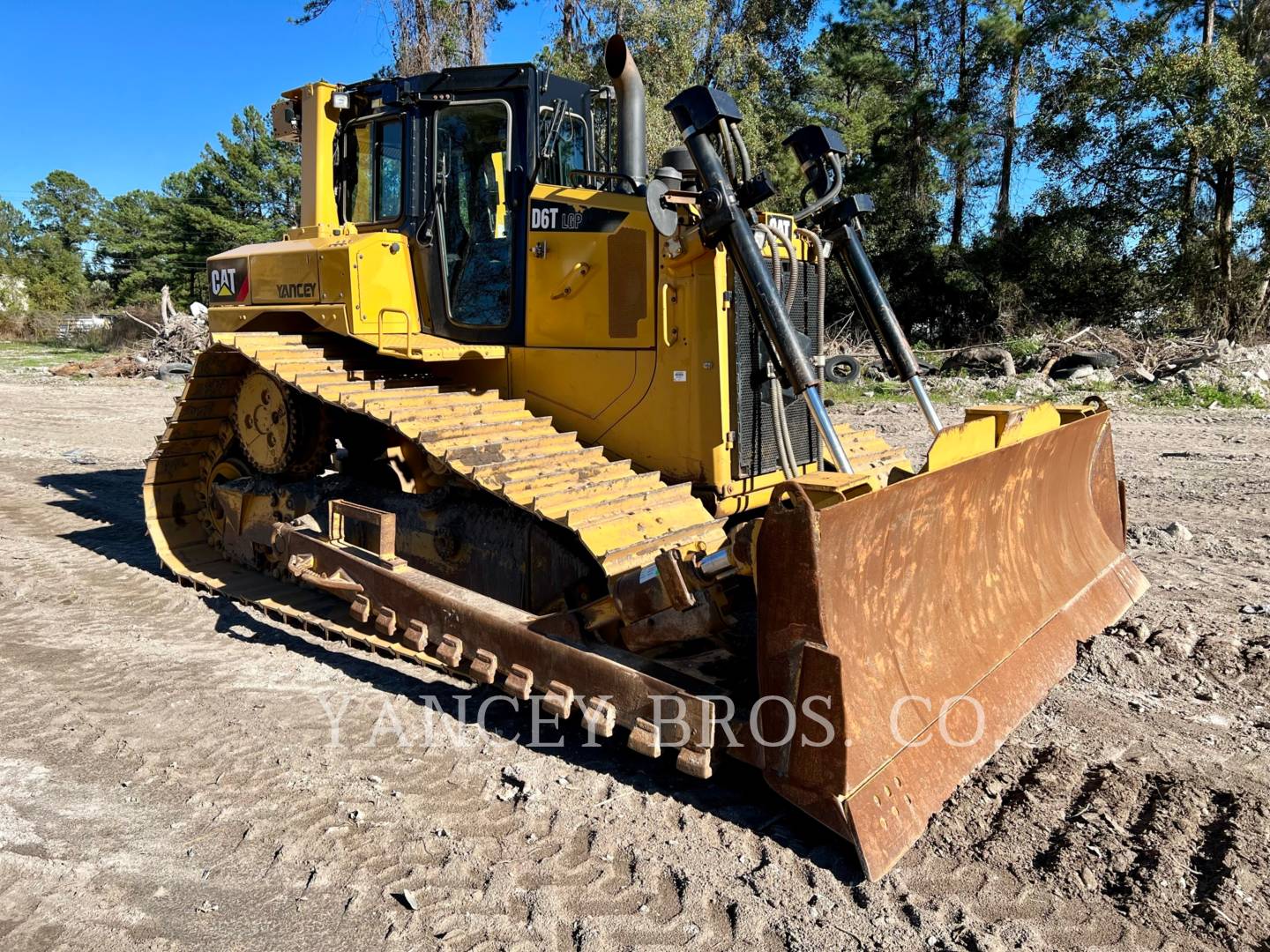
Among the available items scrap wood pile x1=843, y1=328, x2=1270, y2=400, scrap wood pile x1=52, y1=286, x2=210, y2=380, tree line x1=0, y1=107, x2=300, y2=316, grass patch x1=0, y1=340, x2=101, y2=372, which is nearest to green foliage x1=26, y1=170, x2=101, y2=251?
tree line x1=0, y1=107, x2=300, y2=316

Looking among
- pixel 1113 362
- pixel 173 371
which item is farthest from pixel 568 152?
pixel 173 371

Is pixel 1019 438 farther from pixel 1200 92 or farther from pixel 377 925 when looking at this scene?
pixel 1200 92

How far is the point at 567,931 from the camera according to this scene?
2.64 metres

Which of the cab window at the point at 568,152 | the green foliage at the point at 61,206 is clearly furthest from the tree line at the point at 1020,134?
the green foliage at the point at 61,206

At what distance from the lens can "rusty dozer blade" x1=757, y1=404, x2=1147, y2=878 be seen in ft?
9.59

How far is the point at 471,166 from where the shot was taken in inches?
204

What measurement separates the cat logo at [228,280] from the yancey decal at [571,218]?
222 cm

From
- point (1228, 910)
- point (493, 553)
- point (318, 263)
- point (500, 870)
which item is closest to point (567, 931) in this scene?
point (500, 870)

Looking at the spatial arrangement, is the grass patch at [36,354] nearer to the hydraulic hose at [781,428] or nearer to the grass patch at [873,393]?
the grass patch at [873,393]

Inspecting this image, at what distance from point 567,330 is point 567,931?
10.2 ft

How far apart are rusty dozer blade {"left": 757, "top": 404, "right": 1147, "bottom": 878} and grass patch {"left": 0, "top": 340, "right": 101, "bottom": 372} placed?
26.4 meters

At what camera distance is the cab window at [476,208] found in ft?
16.8

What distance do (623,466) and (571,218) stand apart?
137 cm

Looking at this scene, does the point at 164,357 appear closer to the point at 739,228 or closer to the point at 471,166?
the point at 471,166
